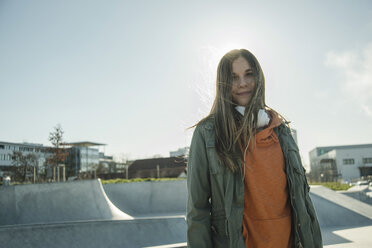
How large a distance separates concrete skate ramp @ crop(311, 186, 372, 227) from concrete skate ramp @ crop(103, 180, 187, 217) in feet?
20.5

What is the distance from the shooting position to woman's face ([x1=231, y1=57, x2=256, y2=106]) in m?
1.99

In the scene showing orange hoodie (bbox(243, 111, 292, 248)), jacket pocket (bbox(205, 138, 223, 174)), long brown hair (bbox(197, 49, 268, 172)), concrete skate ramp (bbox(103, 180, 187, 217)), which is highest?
long brown hair (bbox(197, 49, 268, 172))

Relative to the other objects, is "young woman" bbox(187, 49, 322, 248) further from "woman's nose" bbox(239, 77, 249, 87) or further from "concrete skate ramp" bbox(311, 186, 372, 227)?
"concrete skate ramp" bbox(311, 186, 372, 227)

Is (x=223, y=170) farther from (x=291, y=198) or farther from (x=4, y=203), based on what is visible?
(x=4, y=203)

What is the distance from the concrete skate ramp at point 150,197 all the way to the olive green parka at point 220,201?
461 inches

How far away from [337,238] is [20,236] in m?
6.57

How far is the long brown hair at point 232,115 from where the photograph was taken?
175cm

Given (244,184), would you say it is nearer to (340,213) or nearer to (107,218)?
(340,213)

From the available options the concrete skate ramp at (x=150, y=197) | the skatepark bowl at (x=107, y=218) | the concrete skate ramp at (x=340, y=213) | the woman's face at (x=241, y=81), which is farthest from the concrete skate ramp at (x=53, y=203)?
the woman's face at (x=241, y=81)

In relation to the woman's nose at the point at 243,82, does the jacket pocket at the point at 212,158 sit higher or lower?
lower

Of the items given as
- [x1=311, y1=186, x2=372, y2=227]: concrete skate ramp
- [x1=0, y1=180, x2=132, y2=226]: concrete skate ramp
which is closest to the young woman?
[x1=311, y1=186, x2=372, y2=227]: concrete skate ramp

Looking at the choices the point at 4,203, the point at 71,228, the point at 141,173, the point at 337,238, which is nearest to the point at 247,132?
the point at 71,228

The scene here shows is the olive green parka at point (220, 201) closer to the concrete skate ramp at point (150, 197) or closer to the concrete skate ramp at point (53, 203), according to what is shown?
the concrete skate ramp at point (53, 203)

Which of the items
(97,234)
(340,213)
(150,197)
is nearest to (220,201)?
(97,234)
